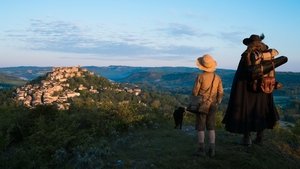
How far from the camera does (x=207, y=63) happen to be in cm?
712

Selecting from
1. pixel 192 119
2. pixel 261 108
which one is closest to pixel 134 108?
pixel 192 119

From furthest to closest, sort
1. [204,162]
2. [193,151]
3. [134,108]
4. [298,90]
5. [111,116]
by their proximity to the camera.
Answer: [298,90]
[134,108]
[111,116]
[193,151]
[204,162]

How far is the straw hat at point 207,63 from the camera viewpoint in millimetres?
7129

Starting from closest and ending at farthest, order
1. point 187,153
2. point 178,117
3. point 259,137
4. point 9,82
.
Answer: point 187,153 → point 259,137 → point 178,117 → point 9,82

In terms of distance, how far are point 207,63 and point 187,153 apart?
1719mm

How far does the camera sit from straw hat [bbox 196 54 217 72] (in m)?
7.13

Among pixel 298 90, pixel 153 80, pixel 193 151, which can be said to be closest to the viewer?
pixel 193 151

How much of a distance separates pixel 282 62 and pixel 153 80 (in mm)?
184707

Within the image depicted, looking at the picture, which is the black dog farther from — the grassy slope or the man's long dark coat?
the man's long dark coat

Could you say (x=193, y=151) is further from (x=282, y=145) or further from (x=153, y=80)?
(x=153, y=80)

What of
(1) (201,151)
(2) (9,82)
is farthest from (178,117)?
(2) (9,82)

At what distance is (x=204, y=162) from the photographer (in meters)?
6.99

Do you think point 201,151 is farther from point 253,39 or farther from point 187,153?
point 253,39

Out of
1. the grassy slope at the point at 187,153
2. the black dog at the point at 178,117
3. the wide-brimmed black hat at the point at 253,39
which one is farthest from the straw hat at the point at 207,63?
the black dog at the point at 178,117
